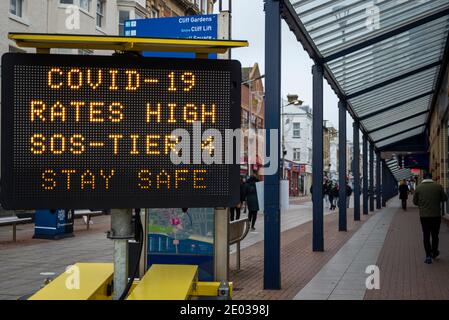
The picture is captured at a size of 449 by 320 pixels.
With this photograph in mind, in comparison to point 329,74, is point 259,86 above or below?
above

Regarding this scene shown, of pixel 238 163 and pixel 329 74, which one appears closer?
pixel 238 163

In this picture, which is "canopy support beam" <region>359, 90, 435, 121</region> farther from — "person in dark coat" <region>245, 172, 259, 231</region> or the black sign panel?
the black sign panel

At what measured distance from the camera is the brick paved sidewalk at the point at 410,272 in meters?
7.69

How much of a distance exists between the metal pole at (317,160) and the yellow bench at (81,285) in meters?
9.40

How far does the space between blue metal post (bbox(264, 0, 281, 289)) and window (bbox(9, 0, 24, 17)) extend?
705 inches

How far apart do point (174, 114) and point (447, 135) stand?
56.8 ft

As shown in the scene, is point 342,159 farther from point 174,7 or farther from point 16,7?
point 174,7

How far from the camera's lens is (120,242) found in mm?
3381

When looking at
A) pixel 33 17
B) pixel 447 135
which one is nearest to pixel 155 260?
pixel 447 135

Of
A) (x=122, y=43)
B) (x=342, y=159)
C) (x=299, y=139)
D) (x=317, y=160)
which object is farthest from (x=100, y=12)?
(x=299, y=139)

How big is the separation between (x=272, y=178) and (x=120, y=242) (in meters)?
5.38

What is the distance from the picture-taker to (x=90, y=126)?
331cm
